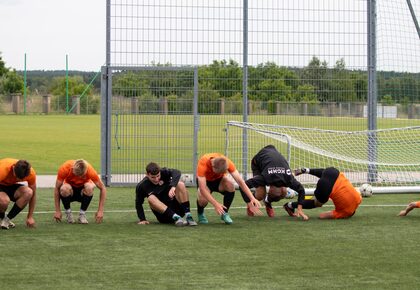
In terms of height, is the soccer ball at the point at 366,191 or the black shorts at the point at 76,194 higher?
the black shorts at the point at 76,194

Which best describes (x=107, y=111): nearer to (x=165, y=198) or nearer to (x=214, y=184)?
(x=214, y=184)

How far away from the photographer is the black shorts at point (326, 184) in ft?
38.1

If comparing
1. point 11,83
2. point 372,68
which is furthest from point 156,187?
point 11,83

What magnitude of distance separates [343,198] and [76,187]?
11.3 feet

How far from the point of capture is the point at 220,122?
55.5 feet

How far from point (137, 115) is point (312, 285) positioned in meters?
9.43

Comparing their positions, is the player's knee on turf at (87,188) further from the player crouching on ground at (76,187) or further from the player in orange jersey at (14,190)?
the player in orange jersey at (14,190)

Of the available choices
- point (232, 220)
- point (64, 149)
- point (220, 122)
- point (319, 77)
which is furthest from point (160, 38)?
point (64, 149)

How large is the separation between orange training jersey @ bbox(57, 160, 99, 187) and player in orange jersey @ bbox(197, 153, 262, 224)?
4.34 feet

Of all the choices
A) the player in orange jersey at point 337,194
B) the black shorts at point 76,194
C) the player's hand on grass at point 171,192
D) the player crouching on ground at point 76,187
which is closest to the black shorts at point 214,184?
the player's hand on grass at point 171,192

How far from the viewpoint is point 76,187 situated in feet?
36.9

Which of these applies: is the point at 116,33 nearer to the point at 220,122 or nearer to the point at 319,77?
the point at 220,122

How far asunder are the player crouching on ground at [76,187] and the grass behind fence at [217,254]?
25cm

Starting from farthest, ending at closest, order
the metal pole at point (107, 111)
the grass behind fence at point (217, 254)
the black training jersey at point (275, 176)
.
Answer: the metal pole at point (107, 111), the black training jersey at point (275, 176), the grass behind fence at point (217, 254)
